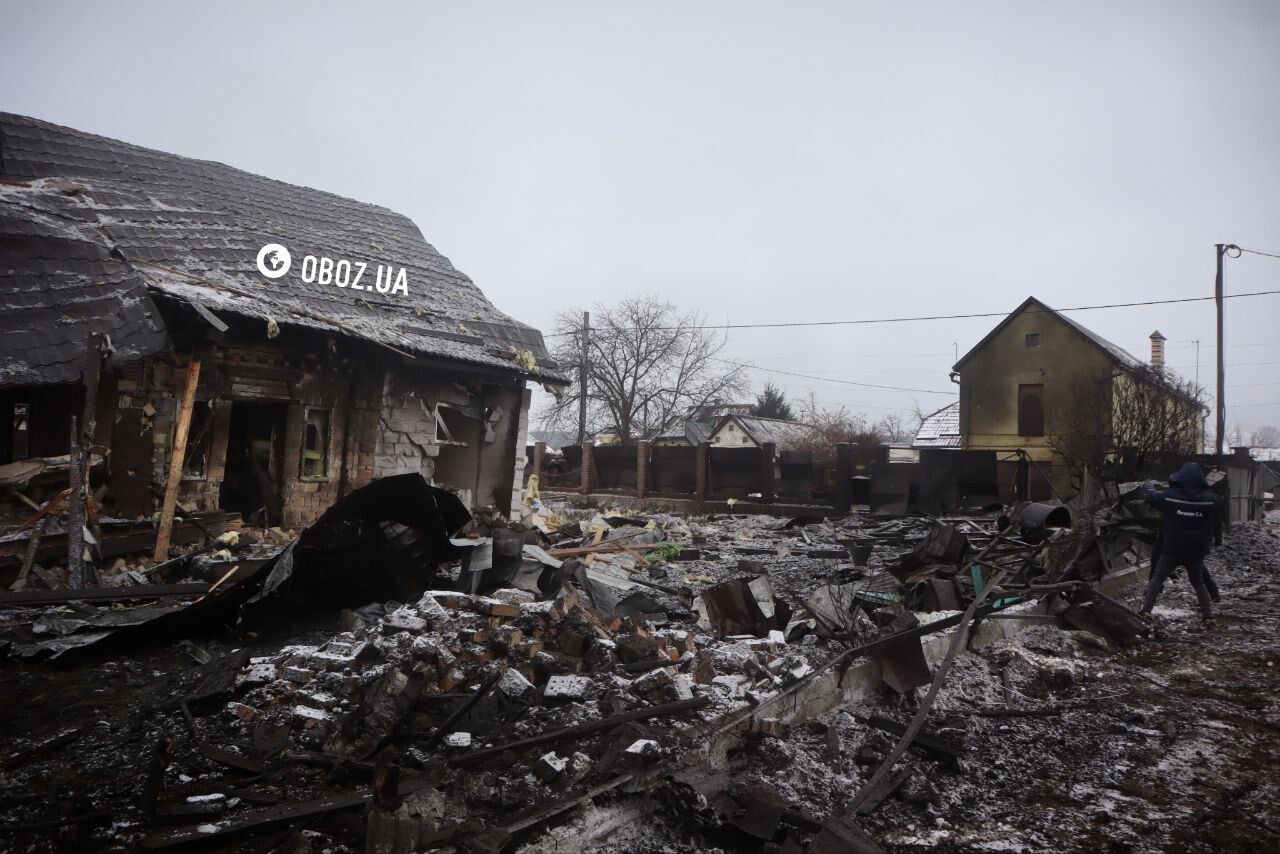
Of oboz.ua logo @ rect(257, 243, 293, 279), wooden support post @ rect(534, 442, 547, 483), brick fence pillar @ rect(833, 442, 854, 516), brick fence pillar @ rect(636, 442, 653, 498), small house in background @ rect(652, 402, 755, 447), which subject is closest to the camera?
oboz.ua logo @ rect(257, 243, 293, 279)

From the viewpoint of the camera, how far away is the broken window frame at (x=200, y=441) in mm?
8758

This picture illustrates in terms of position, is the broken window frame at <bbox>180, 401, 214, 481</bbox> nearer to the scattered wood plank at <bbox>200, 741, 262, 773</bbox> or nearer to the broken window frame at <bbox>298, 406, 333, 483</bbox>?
the broken window frame at <bbox>298, 406, 333, 483</bbox>

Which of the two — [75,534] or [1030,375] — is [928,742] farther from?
[1030,375]

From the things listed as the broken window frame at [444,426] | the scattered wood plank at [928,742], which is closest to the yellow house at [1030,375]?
the broken window frame at [444,426]

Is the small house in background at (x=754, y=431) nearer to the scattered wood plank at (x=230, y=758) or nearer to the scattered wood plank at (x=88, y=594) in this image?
the scattered wood plank at (x=88, y=594)

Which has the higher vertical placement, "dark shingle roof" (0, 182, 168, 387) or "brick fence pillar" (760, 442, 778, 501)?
"dark shingle roof" (0, 182, 168, 387)

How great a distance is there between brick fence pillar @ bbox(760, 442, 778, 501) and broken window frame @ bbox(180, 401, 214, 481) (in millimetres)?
13252

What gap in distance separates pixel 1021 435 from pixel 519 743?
102ft

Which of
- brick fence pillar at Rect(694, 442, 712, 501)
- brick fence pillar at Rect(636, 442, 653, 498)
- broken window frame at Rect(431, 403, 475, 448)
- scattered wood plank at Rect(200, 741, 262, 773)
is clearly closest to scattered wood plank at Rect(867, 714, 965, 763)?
scattered wood plank at Rect(200, 741, 262, 773)

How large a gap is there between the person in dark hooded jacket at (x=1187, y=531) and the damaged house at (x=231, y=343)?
28.3 ft

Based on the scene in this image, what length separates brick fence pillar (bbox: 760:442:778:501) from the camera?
19.1m

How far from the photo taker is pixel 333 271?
1106cm

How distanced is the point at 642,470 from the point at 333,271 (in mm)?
11743

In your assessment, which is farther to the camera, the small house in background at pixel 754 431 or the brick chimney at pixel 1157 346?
Result: the small house in background at pixel 754 431
